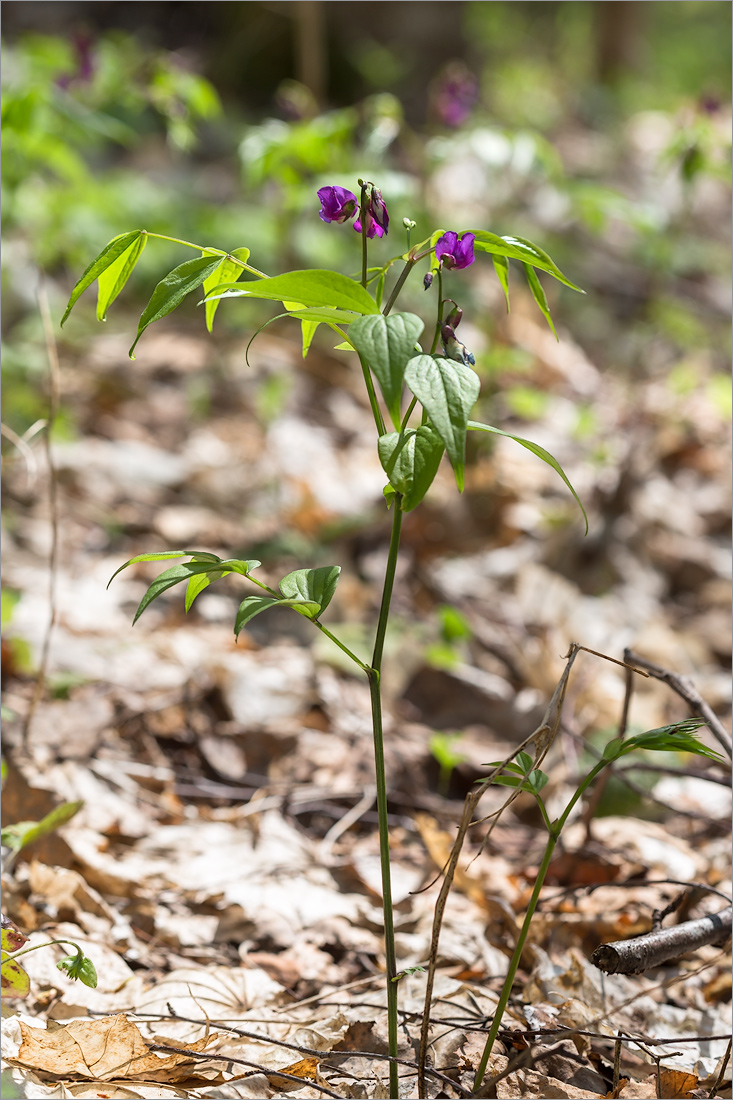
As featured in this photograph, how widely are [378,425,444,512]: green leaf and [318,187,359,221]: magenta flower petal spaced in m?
0.33

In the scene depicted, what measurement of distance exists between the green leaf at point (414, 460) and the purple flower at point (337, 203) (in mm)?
334

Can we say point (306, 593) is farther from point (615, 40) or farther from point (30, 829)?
point (615, 40)

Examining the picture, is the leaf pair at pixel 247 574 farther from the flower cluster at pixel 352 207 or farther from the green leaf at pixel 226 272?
the flower cluster at pixel 352 207

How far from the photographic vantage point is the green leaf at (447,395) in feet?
2.72

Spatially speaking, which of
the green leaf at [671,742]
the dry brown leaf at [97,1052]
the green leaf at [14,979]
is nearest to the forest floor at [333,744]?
the dry brown leaf at [97,1052]

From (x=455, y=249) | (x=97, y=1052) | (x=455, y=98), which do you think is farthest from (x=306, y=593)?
(x=455, y=98)

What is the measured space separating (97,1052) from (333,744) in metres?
1.27

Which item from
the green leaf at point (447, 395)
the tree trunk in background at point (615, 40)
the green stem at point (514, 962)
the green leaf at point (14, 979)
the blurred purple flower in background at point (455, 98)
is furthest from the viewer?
the tree trunk in background at point (615, 40)

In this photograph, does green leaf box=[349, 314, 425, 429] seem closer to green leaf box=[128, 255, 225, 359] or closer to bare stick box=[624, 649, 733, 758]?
green leaf box=[128, 255, 225, 359]

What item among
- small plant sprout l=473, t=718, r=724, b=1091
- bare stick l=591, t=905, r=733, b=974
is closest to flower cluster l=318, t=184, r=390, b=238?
small plant sprout l=473, t=718, r=724, b=1091

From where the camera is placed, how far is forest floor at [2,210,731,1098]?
4.57 feet

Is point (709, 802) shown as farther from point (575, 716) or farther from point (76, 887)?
point (76, 887)

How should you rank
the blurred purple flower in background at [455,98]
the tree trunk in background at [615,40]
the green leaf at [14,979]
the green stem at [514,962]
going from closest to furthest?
the green stem at [514,962] → the green leaf at [14,979] → the blurred purple flower in background at [455,98] → the tree trunk in background at [615,40]

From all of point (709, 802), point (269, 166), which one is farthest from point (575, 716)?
point (269, 166)
